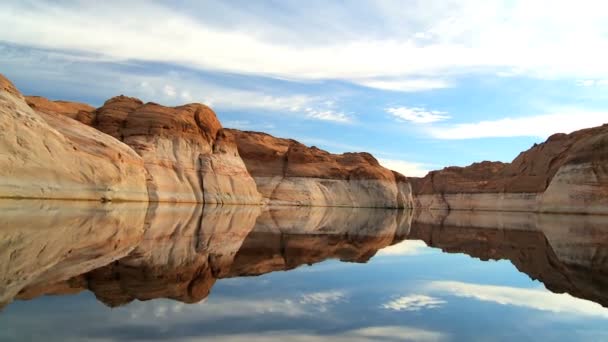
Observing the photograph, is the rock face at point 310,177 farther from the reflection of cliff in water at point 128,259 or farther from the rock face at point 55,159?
the reflection of cliff in water at point 128,259

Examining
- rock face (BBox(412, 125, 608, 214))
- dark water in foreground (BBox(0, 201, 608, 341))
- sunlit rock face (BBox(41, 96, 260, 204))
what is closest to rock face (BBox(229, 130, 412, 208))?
sunlit rock face (BBox(41, 96, 260, 204))

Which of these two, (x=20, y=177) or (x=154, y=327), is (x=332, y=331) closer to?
(x=154, y=327)

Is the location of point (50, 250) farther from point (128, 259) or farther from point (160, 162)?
point (160, 162)

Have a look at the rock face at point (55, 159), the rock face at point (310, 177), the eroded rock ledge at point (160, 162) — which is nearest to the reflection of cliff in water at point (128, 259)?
the rock face at point (55, 159)

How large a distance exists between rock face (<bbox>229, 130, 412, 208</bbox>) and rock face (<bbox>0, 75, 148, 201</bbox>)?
101 ft

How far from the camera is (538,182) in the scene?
79125mm

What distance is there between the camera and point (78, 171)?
23.4 m

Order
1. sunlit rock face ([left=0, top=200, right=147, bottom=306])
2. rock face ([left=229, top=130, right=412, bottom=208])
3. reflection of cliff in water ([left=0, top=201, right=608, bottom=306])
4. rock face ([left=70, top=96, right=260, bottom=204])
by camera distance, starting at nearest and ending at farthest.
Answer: sunlit rock face ([left=0, top=200, right=147, bottom=306])
reflection of cliff in water ([left=0, top=201, right=608, bottom=306])
rock face ([left=70, top=96, right=260, bottom=204])
rock face ([left=229, top=130, right=412, bottom=208])


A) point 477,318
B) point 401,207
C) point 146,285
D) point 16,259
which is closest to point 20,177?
point 16,259

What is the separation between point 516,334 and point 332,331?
1.83 meters

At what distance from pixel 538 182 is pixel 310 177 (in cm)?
4336

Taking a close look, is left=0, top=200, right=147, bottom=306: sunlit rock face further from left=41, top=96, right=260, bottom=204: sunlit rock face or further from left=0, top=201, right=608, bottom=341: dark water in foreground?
left=41, top=96, right=260, bottom=204: sunlit rock face

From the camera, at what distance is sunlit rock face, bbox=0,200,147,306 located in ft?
16.4

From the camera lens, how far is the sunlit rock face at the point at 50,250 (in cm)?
498
